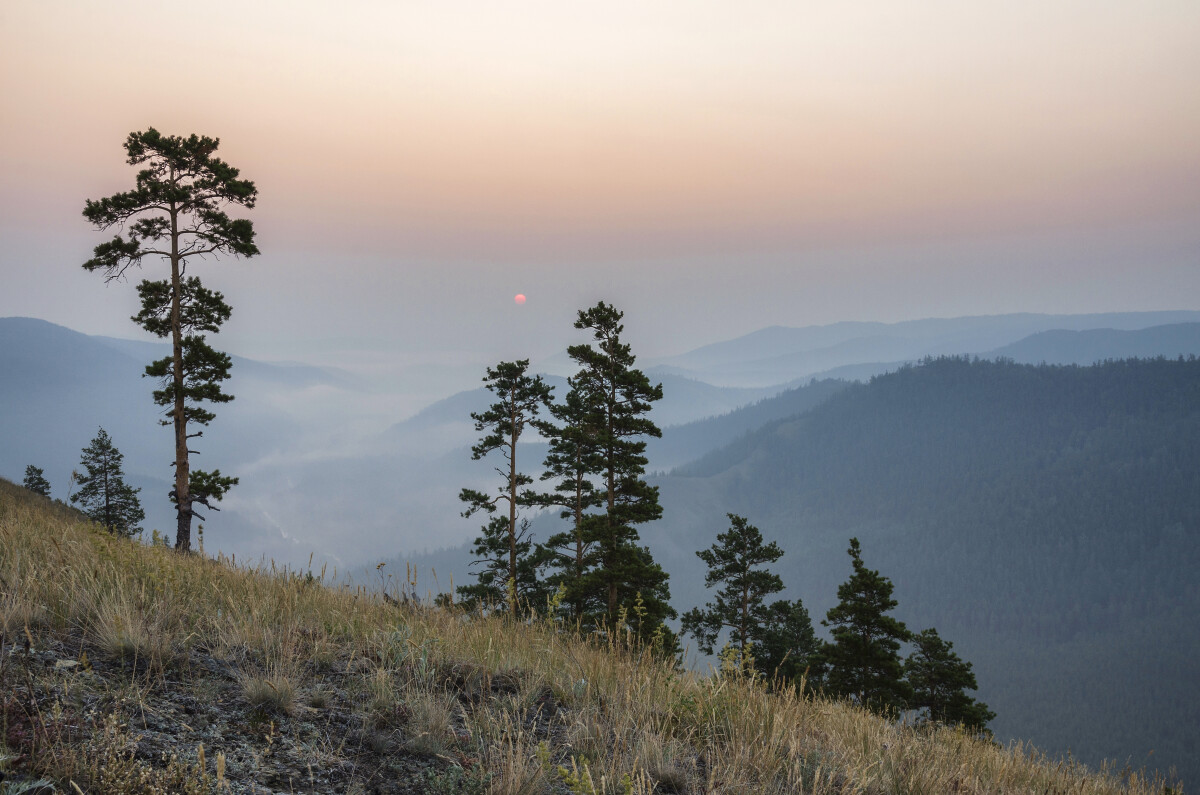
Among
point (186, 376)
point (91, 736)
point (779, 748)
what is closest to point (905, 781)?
point (779, 748)

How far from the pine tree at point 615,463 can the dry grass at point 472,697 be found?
19.0 m

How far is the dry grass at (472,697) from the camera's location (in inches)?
139

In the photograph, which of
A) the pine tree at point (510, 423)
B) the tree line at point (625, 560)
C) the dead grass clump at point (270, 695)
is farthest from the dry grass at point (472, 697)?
the pine tree at point (510, 423)

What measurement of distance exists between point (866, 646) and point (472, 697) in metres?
31.0

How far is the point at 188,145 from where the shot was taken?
1964 cm

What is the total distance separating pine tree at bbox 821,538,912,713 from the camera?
29.6 metres

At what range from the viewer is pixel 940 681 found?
32.3 metres

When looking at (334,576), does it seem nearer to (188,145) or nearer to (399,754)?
(399,754)

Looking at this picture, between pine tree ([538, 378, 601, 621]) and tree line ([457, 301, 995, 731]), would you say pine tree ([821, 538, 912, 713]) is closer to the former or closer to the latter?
tree line ([457, 301, 995, 731])

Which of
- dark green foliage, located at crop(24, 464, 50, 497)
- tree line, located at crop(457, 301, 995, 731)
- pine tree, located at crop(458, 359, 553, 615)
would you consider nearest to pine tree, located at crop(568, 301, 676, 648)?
tree line, located at crop(457, 301, 995, 731)

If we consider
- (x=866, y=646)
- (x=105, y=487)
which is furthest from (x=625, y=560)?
(x=105, y=487)

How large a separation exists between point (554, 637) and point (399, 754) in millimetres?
2677

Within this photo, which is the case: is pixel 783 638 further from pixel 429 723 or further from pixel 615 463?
pixel 429 723

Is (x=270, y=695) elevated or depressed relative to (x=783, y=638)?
elevated
